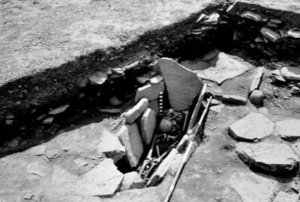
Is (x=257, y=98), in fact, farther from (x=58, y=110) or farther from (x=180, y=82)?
Answer: (x=58, y=110)

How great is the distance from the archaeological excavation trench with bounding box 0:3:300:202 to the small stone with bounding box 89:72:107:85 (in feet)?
0.05

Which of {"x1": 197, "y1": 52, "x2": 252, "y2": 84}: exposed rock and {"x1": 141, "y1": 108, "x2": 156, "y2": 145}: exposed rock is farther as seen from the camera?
{"x1": 197, "y1": 52, "x2": 252, "y2": 84}: exposed rock

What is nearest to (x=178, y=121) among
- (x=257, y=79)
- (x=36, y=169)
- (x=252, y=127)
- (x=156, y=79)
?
(x=156, y=79)

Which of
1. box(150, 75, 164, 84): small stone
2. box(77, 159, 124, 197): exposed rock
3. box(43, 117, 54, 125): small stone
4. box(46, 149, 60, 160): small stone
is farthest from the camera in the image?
box(150, 75, 164, 84): small stone

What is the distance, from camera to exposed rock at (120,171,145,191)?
3709 millimetres

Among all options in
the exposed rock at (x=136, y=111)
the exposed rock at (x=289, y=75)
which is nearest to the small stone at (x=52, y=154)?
the exposed rock at (x=136, y=111)

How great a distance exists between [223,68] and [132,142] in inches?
85.2

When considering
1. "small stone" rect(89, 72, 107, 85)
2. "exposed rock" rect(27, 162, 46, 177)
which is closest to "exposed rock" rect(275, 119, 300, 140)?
"small stone" rect(89, 72, 107, 85)

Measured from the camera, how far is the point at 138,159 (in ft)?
14.5

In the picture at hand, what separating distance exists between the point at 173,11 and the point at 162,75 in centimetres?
143

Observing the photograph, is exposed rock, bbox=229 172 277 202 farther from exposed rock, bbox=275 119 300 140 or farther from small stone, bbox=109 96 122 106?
small stone, bbox=109 96 122 106

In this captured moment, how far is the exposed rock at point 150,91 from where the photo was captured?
15.7 ft

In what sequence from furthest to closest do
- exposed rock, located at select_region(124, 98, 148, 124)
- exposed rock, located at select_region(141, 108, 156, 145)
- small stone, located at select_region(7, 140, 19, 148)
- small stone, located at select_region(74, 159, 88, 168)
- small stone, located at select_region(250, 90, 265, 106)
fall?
small stone, located at select_region(250, 90, 265, 106)
exposed rock, located at select_region(141, 108, 156, 145)
exposed rock, located at select_region(124, 98, 148, 124)
small stone, located at select_region(7, 140, 19, 148)
small stone, located at select_region(74, 159, 88, 168)

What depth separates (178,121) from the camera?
197 inches
